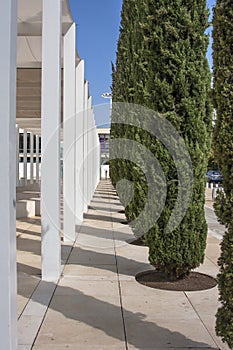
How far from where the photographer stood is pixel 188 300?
550 centimetres

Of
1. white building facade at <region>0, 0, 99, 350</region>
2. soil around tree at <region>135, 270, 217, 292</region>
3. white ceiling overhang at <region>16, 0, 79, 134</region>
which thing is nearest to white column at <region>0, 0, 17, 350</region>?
white building facade at <region>0, 0, 99, 350</region>

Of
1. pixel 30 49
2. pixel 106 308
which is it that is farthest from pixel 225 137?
pixel 30 49

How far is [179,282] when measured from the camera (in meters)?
6.30

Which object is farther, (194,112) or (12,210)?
(194,112)

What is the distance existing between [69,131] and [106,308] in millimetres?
4886

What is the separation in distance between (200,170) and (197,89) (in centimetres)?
108

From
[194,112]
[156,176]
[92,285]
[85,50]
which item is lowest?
[92,285]

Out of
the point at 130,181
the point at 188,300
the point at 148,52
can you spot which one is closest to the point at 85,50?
the point at 130,181

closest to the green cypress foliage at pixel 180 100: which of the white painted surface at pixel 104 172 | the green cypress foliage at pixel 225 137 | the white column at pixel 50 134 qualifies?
the white column at pixel 50 134

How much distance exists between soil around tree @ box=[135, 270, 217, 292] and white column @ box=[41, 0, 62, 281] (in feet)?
4.23

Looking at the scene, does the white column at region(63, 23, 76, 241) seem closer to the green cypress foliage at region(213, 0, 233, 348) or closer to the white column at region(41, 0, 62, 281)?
the white column at region(41, 0, 62, 281)

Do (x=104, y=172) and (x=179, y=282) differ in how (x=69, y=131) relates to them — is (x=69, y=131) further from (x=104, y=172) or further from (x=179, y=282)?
(x=104, y=172)

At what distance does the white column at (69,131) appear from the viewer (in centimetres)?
885

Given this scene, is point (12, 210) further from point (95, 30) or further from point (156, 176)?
point (95, 30)
